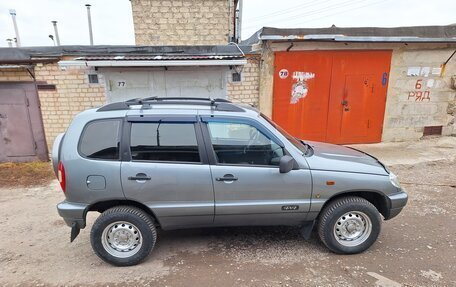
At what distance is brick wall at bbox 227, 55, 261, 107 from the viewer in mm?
7777

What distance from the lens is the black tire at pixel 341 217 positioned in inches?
134

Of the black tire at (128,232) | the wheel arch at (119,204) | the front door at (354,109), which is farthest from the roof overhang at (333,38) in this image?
the black tire at (128,232)

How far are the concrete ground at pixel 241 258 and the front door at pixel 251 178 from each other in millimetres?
539

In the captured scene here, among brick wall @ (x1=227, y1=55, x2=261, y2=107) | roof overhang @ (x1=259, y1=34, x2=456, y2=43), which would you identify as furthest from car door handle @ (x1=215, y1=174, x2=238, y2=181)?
roof overhang @ (x1=259, y1=34, x2=456, y2=43)

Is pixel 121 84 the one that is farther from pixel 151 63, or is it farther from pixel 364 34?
pixel 364 34

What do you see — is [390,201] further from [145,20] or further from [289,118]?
[145,20]

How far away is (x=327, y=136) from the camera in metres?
8.60

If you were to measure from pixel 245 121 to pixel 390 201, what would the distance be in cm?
197

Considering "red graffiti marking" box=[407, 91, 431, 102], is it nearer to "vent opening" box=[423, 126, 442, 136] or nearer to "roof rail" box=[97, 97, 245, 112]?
"vent opening" box=[423, 126, 442, 136]

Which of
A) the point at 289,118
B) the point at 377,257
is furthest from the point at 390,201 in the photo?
the point at 289,118

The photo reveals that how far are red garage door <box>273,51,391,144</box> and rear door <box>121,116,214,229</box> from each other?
17.1ft

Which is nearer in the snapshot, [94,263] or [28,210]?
[94,263]

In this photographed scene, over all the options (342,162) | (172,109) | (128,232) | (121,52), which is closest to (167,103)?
(172,109)

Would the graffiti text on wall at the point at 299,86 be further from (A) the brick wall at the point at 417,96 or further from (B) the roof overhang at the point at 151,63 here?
(A) the brick wall at the point at 417,96
